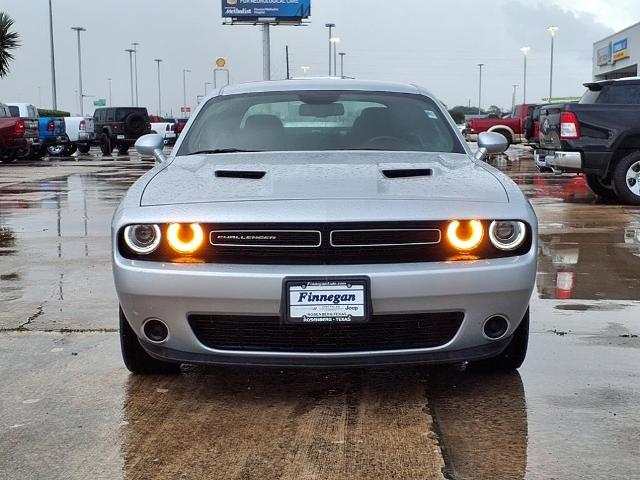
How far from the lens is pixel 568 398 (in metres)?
3.80

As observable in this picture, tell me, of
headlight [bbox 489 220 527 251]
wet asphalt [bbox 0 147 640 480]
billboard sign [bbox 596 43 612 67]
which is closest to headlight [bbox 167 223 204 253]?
wet asphalt [bbox 0 147 640 480]

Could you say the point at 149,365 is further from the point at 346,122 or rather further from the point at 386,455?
the point at 346,122

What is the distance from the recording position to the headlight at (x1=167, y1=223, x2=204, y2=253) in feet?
11.5

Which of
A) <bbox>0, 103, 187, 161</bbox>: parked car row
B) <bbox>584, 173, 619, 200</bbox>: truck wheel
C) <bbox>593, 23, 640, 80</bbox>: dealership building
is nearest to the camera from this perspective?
<bbox>584, 173, 619, 200</bbox>: truck wheel

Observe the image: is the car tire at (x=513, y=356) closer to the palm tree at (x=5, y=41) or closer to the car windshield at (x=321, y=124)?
the car windshield at (x=321, y=124)

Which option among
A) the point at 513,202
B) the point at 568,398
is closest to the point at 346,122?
the point at 513,202

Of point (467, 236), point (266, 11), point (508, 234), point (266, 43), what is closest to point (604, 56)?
point (266, 11)

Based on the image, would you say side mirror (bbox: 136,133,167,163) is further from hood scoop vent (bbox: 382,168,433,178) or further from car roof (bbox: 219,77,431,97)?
hood scoop vent (bbox: 382,168,433,178)

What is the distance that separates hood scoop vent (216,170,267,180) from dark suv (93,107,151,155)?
95.3 ft

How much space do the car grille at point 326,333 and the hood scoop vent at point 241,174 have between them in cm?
72

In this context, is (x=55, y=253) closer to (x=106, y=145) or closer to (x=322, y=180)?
(x=322, y=180)

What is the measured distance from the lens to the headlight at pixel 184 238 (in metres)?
3.52

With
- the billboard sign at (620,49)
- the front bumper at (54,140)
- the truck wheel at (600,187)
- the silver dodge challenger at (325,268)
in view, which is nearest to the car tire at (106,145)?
the front bumper at (54,140)

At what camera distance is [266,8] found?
53875 millimetres
